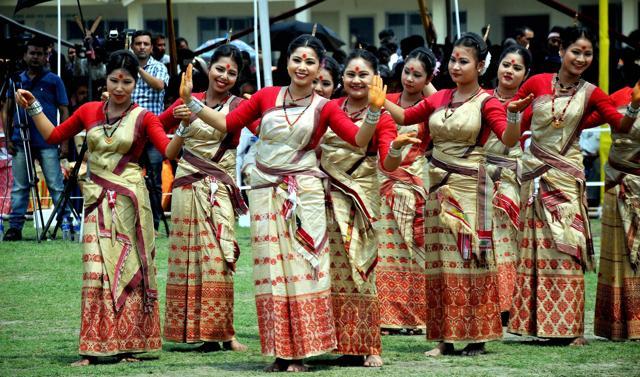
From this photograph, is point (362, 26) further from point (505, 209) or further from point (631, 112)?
point (631, 112)

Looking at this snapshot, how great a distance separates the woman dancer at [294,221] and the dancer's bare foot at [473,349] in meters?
1.10

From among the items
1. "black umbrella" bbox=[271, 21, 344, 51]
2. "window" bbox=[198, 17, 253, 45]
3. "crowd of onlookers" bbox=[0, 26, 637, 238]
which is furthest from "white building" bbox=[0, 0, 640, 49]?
"crowd of onlookers" bbox=[0, 26, 637, 238]

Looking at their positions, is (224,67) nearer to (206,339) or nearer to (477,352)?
(206,339)

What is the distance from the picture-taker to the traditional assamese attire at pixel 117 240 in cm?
837

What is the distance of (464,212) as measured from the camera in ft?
28.2

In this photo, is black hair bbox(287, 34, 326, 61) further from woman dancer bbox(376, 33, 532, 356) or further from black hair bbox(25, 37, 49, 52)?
black hair bbox(25, 37, 49, 52)

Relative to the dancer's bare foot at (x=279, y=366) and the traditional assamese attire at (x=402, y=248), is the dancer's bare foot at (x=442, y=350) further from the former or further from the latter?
the traditional assamese attire at (x=402, y=248)

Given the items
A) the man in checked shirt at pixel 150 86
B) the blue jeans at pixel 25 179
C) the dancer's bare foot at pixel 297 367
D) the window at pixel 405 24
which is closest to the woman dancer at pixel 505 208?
the dancer's bare foot at pixel 297 367

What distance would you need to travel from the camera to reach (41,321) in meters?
10.0

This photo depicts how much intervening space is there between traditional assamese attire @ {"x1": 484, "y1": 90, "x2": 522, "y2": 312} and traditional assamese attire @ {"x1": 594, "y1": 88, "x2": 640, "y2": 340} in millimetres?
892

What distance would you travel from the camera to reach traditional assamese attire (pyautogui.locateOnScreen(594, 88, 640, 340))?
9430 millimetres

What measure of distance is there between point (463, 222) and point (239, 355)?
168 centimetres

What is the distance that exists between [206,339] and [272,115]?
1.86 metres

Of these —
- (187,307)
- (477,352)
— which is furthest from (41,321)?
(477,352)
